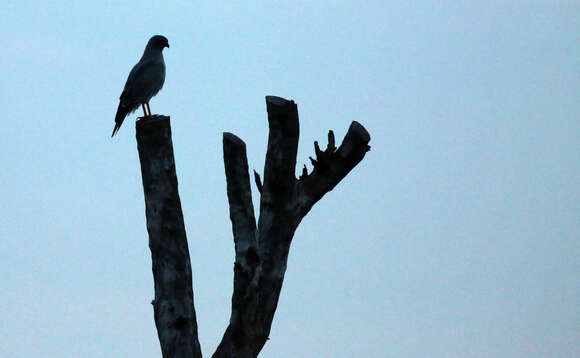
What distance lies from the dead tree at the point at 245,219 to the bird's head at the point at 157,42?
577 centimetres

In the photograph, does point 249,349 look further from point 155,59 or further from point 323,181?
point 155,59

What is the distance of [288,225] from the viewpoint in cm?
938

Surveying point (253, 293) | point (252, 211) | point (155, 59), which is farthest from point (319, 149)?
point (155, 59)

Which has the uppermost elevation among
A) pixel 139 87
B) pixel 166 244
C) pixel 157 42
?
pixel 157 42

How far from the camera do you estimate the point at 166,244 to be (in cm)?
866

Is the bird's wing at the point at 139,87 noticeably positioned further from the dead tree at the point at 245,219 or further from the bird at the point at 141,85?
the dead tree at the point at 245,219

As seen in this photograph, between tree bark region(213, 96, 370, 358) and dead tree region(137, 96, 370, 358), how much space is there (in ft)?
0.03

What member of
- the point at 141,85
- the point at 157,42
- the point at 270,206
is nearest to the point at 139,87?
the point at 141,85

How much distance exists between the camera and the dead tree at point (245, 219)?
8.65 m

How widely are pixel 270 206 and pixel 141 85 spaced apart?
5499 mm

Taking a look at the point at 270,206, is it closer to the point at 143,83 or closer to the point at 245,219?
the point at 245,219

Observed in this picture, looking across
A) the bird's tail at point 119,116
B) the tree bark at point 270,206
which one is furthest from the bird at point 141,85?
the tree bark at point 270,206

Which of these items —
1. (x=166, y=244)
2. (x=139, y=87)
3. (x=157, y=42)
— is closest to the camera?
(x=166, y=244)

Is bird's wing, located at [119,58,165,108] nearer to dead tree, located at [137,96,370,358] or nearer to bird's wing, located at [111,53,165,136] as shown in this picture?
bird's wing, located at [111,53,165,136]
